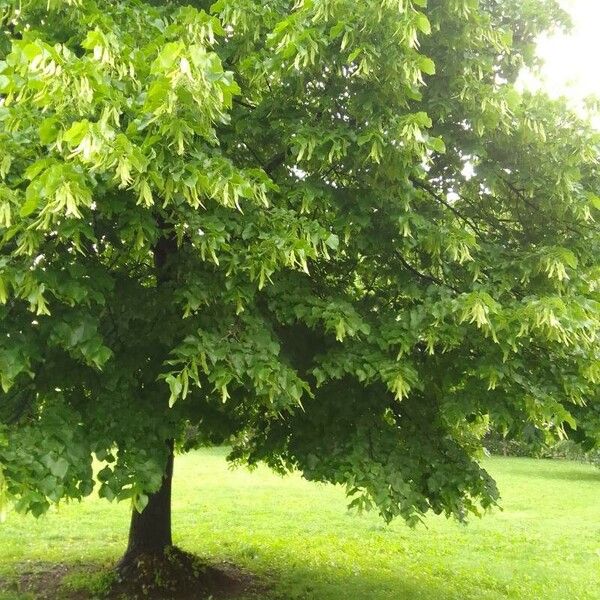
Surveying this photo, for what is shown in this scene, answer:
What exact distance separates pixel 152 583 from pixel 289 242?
180 inches

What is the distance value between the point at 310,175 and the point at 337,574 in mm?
5629

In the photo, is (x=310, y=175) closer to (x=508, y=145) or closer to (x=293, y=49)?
(x=293, y=49)

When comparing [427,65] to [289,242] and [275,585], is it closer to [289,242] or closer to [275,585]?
[289,242]

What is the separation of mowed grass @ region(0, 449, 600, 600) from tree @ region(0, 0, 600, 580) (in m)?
3.57

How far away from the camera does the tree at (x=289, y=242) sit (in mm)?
2781

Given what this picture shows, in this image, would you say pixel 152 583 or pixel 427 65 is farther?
pixel 152 583

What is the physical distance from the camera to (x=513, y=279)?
409 centimetres

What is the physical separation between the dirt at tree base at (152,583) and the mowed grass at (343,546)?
1.08ft

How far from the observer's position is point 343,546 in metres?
9.37

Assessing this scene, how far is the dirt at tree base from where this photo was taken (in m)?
6.23

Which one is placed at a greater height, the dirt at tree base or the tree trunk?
the tree trunk

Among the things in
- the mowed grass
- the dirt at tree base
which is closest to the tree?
the dirt at tree base

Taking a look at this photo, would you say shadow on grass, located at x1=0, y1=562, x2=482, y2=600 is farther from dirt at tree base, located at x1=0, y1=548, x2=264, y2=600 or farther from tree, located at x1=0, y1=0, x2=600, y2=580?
tree, located at x1=0, y1=0, x2=600, y2=580

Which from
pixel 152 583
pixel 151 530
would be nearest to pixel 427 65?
pixel 151 530
